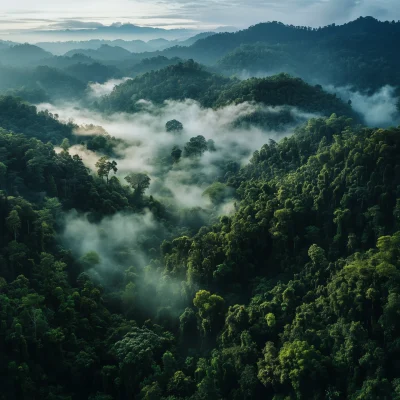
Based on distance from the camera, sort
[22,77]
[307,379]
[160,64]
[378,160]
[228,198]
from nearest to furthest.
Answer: [307,379] < [378,160] < [228,198] < [22,77] < [160,64]

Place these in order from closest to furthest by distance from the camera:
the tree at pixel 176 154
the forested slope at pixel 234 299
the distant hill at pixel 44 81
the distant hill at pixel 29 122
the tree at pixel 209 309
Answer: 1. the forested slope at pixel 234 299
2. the tree at pixel 209 309
3. the distant hill at pixel 29 122
4. the tree at pixel 176 154
5. the distant hill at pixel 44 81

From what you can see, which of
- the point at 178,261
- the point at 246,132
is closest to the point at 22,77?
the point at 246,132

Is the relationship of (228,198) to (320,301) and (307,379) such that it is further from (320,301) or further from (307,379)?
(307,379)

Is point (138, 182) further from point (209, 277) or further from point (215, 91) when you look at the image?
point (215, 91)

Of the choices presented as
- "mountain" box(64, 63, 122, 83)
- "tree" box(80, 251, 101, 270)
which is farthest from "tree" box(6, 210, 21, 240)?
"mountain" box(64, 63, 122, 83)

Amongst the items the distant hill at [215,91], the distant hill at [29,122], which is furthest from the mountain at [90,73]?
the distant hill at [29,122]

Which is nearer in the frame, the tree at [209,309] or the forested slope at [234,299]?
the forested slope at [234,299]

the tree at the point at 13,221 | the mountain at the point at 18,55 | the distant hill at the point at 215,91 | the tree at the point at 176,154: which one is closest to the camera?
the tree at the point at 13,221

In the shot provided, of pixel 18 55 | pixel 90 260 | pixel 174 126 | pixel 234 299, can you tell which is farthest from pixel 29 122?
pixel 18 55

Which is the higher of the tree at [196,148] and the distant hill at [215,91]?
the distant hill at [215,91]

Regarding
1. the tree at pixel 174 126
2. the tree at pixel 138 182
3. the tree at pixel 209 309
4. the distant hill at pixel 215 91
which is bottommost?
→ the tree at pixel 209 309

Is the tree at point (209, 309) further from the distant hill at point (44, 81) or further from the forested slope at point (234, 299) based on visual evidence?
the distant hill at point (44, 81)
